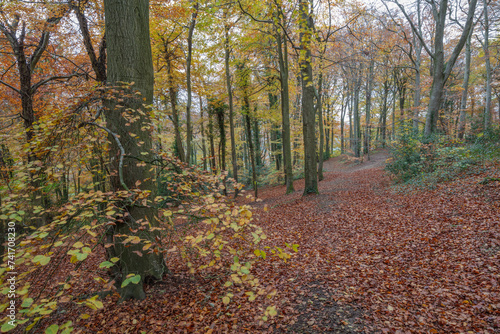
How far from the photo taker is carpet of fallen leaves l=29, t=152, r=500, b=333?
3.09 m

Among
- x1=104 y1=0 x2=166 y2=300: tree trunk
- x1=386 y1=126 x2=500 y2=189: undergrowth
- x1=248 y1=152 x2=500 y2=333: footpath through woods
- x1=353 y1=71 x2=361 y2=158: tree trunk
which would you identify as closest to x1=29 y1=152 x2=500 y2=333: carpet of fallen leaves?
x1=248 y1=152 x2=500 y2=333: footpath through woods

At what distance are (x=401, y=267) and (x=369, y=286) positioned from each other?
2.93 feet

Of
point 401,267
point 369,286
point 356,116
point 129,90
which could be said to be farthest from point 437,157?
point 356,116

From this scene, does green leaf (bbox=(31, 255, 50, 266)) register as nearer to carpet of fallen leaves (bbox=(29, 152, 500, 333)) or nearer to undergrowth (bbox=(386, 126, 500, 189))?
carpet of fallen leaves (bbox=(29, 152, 500, 333))

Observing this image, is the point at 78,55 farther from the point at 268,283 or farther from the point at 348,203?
the point at 348,203

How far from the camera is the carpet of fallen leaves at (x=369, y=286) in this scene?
3090mm

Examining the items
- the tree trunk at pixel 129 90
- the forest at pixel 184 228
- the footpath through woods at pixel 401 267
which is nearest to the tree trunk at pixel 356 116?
the forest at pixel 184 228

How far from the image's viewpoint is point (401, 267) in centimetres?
418

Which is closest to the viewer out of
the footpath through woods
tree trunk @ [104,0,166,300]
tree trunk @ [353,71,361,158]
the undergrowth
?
the footpath through woods

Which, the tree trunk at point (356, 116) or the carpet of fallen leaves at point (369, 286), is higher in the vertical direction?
the tree trunk at point (356, 116)

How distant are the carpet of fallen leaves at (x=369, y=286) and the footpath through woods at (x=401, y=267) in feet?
0.05

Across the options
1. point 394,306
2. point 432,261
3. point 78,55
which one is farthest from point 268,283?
point 78,55

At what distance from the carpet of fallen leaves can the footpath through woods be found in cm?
1

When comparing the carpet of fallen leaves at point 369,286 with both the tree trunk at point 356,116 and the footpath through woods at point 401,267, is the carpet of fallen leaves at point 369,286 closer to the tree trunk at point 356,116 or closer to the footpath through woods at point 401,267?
the footpath through woods at point 401,267
